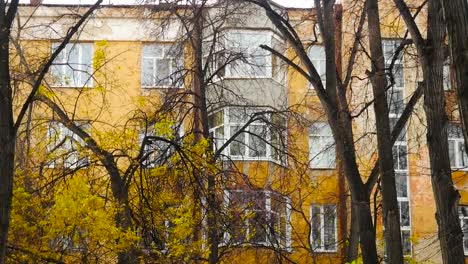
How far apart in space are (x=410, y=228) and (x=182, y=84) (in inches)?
494

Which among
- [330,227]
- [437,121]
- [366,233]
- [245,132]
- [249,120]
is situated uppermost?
[249,120]

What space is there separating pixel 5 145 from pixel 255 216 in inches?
387

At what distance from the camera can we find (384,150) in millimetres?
17953

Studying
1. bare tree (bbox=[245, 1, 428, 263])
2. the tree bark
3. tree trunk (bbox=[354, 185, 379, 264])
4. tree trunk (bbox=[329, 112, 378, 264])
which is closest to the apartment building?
bare tree (bbox=[245, 1, 428, 263])

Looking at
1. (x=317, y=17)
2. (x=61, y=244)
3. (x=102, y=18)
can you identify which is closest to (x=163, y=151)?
(x=61, y=244)

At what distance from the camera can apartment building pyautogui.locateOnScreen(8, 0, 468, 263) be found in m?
23.6

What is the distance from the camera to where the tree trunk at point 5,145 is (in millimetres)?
14266

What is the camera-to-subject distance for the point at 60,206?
59.4 feet

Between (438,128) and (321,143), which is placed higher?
(321,143)

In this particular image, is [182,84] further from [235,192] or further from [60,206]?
[60,206]

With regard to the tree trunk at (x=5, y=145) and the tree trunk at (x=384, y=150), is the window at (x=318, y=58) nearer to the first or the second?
the tree trunk at (x=384, y=150)

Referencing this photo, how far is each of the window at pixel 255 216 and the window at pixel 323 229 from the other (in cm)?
299

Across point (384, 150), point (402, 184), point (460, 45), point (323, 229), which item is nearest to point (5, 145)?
point (384, 150)

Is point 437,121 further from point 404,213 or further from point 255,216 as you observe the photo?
point 404,213
